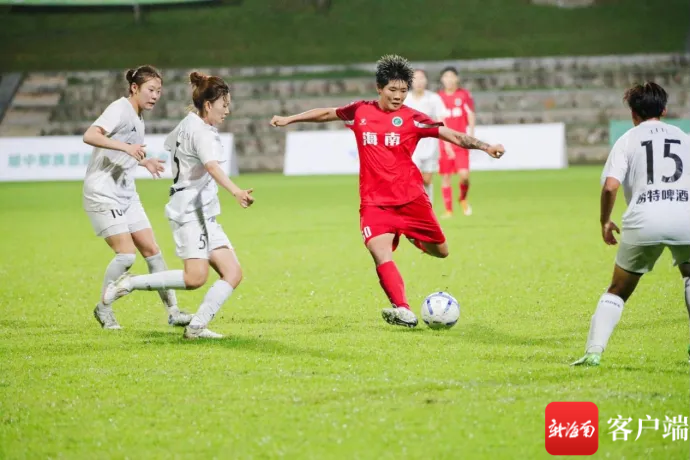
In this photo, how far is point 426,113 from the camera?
54.5ft

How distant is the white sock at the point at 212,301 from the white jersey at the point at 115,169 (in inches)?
50.2

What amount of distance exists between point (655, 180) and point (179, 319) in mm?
3813

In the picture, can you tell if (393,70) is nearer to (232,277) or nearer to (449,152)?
(232,277)

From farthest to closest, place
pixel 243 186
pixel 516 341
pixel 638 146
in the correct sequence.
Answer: pixel 243 186 < pixel 516 341 < pixel 638 146

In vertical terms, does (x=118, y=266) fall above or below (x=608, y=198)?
below

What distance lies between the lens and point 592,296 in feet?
29.7

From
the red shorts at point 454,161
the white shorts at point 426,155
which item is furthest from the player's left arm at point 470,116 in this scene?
the white shorts at point 426,155

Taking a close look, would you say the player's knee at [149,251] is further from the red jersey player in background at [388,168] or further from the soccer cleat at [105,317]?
the red jersey player in background at [388,168]

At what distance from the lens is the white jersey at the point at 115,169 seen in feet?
26.2

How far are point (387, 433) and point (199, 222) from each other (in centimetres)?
286

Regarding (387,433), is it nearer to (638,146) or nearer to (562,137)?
(638,146)

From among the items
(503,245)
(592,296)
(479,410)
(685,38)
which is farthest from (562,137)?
(479,410)

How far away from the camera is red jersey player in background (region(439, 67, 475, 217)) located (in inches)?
658

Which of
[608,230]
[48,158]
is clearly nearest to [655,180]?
[608,230]
